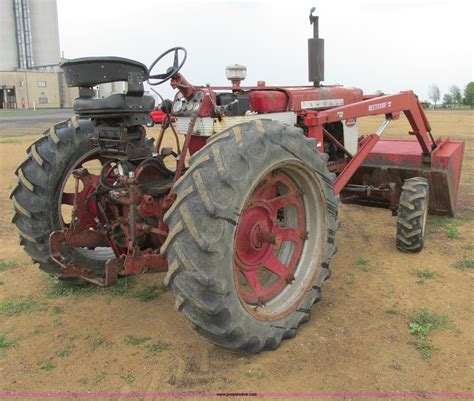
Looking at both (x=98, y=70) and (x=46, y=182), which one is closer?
(x=98, y=70)

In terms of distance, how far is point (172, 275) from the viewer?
2.60m

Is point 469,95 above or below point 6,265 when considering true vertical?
above

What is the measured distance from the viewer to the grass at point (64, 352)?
3.07 m

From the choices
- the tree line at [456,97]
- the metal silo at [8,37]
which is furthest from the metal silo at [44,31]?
the tree line at [456,97]

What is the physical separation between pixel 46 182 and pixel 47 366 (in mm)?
1362

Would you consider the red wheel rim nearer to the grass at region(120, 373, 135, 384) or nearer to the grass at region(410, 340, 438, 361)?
the grass at region(120, 373, 135, 384)

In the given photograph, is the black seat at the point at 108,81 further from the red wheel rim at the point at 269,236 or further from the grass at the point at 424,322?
the grass at the point at 424,322

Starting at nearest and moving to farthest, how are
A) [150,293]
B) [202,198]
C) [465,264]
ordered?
1. [202,198]
2. [150,293]
3. [465,264]

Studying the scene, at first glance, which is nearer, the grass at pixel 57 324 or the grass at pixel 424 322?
the grass at pixel 424 322

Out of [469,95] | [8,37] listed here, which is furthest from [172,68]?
[469,95]

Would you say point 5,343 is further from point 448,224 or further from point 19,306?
point 448,224

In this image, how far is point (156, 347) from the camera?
3.12 m

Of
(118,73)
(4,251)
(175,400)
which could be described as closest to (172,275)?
(175,400)

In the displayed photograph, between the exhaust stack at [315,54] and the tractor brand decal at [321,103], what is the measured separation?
0.26m
